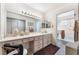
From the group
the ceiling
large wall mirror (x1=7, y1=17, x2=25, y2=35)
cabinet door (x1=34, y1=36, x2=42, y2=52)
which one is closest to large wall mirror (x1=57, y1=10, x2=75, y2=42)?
the ceiling

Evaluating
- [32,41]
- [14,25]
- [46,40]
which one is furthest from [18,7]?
[46,40]

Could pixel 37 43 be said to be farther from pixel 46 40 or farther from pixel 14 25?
pixel 14 25

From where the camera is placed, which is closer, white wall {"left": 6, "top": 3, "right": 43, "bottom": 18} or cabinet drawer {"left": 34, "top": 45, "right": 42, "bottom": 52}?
white wall {"left": 6, "top": 3, "right": 43, "bottom": 18}

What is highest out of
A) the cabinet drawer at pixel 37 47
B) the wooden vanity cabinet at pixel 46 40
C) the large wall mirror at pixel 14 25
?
the large wall mirror at pixel 14 25

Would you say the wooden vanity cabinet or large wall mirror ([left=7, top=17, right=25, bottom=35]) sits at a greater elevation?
large wall mirror ([left=7, top=17, right=25, bottom=35])

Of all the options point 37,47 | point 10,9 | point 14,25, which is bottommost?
point 37,47

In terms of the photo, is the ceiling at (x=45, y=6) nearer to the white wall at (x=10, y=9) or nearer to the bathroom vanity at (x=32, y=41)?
the white wall at (x=10, y=9)

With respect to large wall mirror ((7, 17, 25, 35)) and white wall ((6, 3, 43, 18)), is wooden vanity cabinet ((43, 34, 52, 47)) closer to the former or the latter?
large wall mirror ((7, 17, 25, 35))

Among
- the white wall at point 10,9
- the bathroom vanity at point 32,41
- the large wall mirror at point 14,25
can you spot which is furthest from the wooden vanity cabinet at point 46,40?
the white wall at point 10,9

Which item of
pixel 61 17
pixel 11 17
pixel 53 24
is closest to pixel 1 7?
pixel 11 17

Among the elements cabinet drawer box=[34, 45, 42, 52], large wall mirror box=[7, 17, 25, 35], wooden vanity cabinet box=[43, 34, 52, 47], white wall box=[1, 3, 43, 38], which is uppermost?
white wall box=[1, 3, 43, 38]

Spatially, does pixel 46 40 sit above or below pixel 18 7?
below

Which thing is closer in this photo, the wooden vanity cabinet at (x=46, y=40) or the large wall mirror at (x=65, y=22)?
the large wall mirror at (x=65, y=22)

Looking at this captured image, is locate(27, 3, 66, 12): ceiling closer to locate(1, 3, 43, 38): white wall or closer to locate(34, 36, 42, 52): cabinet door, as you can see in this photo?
locate(1, 3, 43, 38): white wall
